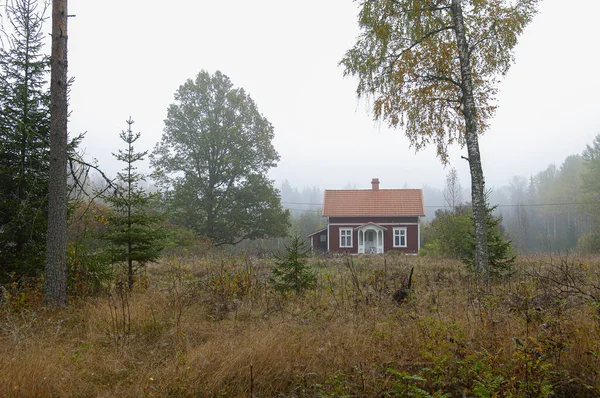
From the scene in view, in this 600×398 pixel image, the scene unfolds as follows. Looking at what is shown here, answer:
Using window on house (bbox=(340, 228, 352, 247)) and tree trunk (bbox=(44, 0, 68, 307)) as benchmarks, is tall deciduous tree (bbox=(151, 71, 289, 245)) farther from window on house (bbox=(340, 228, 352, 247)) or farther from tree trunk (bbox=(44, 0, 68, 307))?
tree trunk (bbox=(44, 0, 68, 307))

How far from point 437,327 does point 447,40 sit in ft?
23.5

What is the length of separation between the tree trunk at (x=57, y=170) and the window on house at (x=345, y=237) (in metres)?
23.5

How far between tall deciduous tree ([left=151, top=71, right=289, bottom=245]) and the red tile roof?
5.69 m

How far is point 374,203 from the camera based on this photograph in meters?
29.3

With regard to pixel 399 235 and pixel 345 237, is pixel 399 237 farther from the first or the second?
pixel 345 237

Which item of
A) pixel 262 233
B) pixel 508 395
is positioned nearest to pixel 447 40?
pixel 508 395

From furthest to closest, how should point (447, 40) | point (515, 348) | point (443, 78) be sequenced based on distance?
point (447, 40) → point (443, 78) → point (515, 348)

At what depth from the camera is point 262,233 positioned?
81.8 ft

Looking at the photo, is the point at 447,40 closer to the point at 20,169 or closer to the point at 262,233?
the point at 20,169

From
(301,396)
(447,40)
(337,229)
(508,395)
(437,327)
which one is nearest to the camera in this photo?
(508,395)

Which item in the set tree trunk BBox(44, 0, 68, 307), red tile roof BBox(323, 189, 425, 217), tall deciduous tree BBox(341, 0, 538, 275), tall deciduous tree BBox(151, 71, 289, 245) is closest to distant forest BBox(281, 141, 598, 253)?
red tile roof BBox(323, 189, 425, 217)

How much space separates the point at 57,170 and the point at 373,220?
24354 millimetres

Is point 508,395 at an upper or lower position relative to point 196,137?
lower

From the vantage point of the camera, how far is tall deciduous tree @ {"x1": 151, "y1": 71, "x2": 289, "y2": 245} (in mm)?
23891
